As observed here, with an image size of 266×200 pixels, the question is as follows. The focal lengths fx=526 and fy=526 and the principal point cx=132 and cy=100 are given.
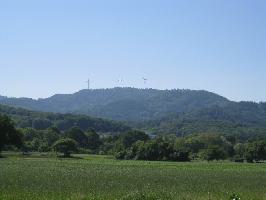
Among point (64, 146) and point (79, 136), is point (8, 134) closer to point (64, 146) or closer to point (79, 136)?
point (64, 146)

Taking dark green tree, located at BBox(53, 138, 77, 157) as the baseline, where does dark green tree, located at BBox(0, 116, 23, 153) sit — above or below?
above

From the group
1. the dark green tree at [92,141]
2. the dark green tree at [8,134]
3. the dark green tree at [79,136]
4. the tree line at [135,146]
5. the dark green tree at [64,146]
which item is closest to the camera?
the dark green tree at [8,134]

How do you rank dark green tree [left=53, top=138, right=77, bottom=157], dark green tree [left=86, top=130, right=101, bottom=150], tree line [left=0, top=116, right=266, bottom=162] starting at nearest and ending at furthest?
tree line [left=0, top=116, right=266, bottom=162] → dark green tree [left=53, top=138, right=77, bottom=157] → dark green tree [left=86, top=130, right=101, bottom=150]

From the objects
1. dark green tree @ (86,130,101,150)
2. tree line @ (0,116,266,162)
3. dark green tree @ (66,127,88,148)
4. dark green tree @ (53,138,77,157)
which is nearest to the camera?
tree line @ (0,116,266,162)

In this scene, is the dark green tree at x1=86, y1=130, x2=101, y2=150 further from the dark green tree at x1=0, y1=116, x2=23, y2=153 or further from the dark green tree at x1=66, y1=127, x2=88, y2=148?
the dark green tree at x1=0, y1=116, x2=23, y2=153

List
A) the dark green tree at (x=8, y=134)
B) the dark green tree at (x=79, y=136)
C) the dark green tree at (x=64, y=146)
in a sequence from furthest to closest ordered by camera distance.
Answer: the dark green tree at (x=79, y=136) → the dark green tree at (x=64, y=146) → the dark green tree at (x=8, y=134)

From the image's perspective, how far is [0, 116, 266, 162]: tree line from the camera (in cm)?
10767

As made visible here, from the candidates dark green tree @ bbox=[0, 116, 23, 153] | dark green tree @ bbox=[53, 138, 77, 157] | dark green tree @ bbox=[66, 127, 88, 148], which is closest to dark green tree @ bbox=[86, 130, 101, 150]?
dark green tree @ bbox=[66, 127, 88, 148]

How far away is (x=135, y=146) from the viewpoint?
424 feet

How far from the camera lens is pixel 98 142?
608 ft

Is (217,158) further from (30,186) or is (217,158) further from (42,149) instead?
(30,186)

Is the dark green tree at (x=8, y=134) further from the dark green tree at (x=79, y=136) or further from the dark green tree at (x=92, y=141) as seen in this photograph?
the dark green tree at (x=92, y=141)

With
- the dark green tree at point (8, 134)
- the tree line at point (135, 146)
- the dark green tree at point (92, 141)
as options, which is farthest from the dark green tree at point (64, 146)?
the dark green tree at point (92, 141)

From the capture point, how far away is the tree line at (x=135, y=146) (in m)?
108
